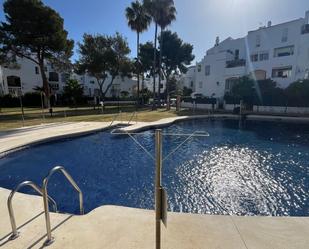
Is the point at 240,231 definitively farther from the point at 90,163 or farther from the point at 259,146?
the point at 259,146

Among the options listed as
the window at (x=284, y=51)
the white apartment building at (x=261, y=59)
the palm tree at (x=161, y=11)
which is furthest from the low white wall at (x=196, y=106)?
the palm tree at (x=161, y=11)

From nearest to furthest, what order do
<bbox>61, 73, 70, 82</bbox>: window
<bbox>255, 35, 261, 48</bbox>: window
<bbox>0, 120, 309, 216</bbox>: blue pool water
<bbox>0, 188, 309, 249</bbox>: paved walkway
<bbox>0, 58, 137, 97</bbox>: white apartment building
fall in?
<bbox>0, 188, 309, 249</bbox>: paved walkway → <bbox>0, 120, 309, 216</bbox>: blue pool water → <bbox>255, 35, 261, 48</bbox>: window → <bbox>0, 58, 137, 97</bbox>: white apartment building → <bbox>61, 73, 70, 82</bbox>: window

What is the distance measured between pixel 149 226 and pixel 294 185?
16.5ft

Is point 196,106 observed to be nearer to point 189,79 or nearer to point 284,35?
point 284,35

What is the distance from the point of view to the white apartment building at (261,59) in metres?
24.8

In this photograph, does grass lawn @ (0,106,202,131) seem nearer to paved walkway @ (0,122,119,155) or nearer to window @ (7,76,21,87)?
paved walkway @ (0,122,119,155)

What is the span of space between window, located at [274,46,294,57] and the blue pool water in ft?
64.9

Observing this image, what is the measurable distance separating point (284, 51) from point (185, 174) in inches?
1071

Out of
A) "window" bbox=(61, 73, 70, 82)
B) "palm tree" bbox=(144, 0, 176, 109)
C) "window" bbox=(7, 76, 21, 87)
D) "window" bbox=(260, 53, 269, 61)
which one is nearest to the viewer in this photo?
"palm tree" bbox=(144, 0, 176, 109)

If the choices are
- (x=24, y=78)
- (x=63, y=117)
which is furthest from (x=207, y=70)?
(x=24, y=78)

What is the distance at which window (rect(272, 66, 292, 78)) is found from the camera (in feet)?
83.9

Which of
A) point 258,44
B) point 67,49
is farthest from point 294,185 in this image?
point 258,44

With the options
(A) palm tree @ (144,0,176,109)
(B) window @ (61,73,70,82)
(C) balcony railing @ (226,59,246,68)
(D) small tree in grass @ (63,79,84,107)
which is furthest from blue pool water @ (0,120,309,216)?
(B) window @ (61,73,70,82)

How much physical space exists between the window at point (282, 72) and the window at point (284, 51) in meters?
1.86
